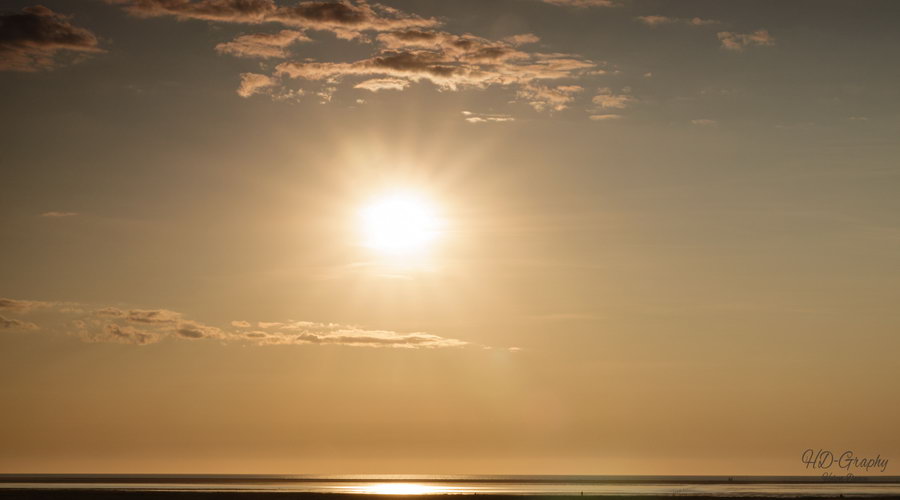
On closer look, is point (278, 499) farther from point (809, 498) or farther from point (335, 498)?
point (809, 498)

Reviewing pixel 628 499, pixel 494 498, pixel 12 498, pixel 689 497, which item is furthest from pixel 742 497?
pixel 12 498

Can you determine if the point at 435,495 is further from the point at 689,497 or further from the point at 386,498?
the point at 689,497

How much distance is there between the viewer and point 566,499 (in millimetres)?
113938

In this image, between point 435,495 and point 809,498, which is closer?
point 809,498

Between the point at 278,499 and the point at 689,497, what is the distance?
4773 cm

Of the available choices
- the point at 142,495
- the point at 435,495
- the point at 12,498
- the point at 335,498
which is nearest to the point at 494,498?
the point at 435,495

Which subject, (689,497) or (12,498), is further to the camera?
(689,497)

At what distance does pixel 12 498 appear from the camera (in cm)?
11381

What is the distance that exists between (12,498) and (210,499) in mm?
21215

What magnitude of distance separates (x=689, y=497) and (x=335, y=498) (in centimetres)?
4137

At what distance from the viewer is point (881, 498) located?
120 meters

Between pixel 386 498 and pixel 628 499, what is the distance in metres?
27.5

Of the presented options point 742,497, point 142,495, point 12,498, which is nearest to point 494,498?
point 742,497

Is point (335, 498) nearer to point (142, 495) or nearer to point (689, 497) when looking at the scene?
point (142, 495)
